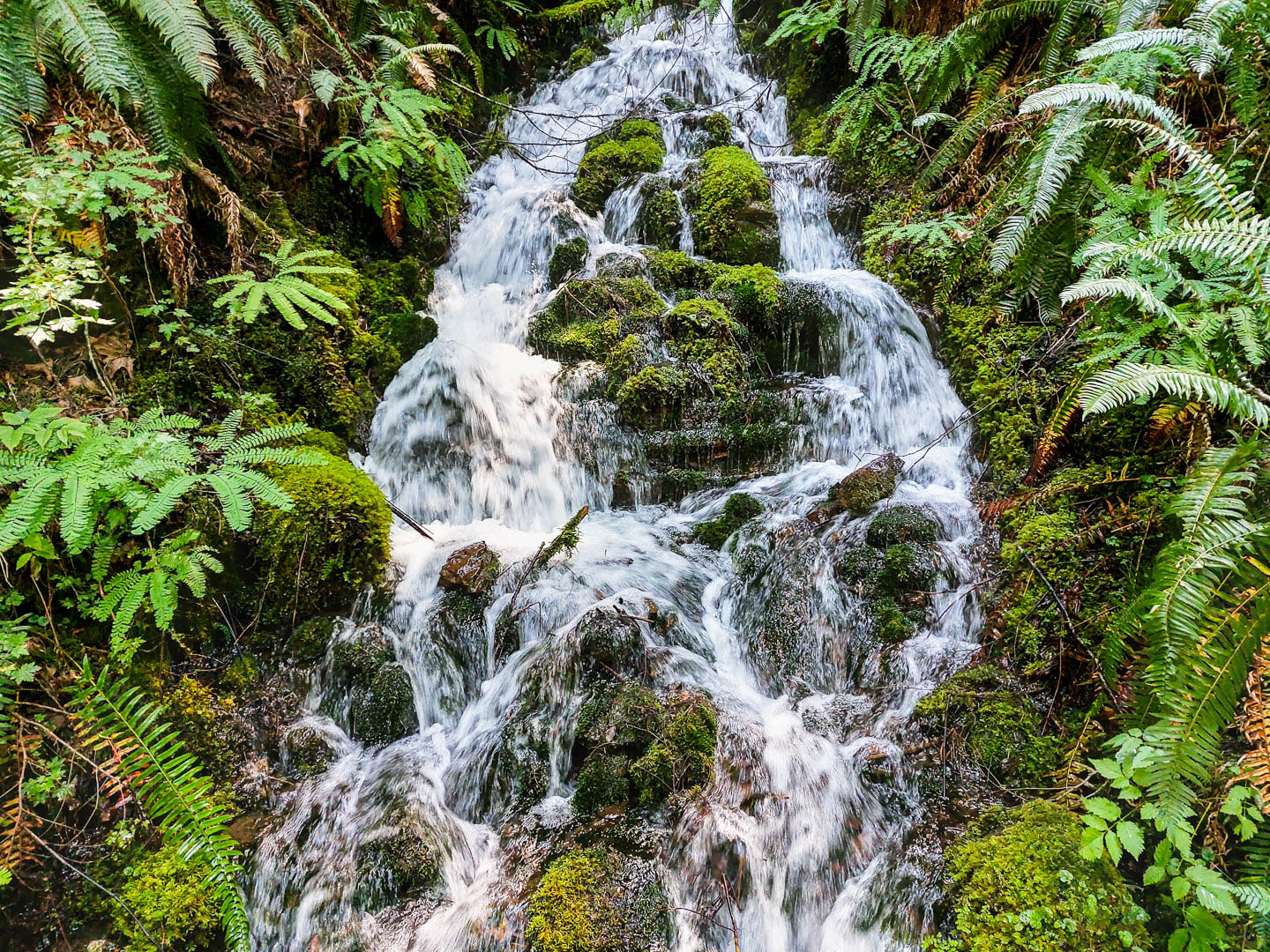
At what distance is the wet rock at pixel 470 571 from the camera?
4145 millimetres

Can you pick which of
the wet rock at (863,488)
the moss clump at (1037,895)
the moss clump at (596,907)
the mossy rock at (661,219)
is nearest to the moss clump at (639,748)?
the moss clump at (596,907)

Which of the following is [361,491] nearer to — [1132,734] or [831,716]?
[831,716]

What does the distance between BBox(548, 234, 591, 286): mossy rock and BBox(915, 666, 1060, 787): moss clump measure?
17.5 feet

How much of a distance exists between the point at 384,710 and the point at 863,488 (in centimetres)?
351

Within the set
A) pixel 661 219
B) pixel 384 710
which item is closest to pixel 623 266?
pixel 661 219

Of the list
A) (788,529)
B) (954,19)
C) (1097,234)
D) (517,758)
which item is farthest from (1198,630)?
(954,19)

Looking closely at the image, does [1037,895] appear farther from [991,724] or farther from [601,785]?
[601,785]

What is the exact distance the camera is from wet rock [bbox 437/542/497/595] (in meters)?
4.14

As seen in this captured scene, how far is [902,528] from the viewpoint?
13.7ft

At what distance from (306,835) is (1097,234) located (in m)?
5.06

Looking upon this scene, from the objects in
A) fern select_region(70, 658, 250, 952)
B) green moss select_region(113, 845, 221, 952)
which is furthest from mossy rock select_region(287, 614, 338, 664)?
green moss select_region(113, 845, 221, 952)

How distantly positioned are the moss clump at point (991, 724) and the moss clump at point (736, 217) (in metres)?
4.69

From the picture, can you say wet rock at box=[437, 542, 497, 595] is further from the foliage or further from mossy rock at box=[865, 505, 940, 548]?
mossy rock at box=[865, 505, 940, 548]

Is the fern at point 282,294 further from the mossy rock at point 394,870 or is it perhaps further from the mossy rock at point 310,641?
the mossy rock at point 394,870
